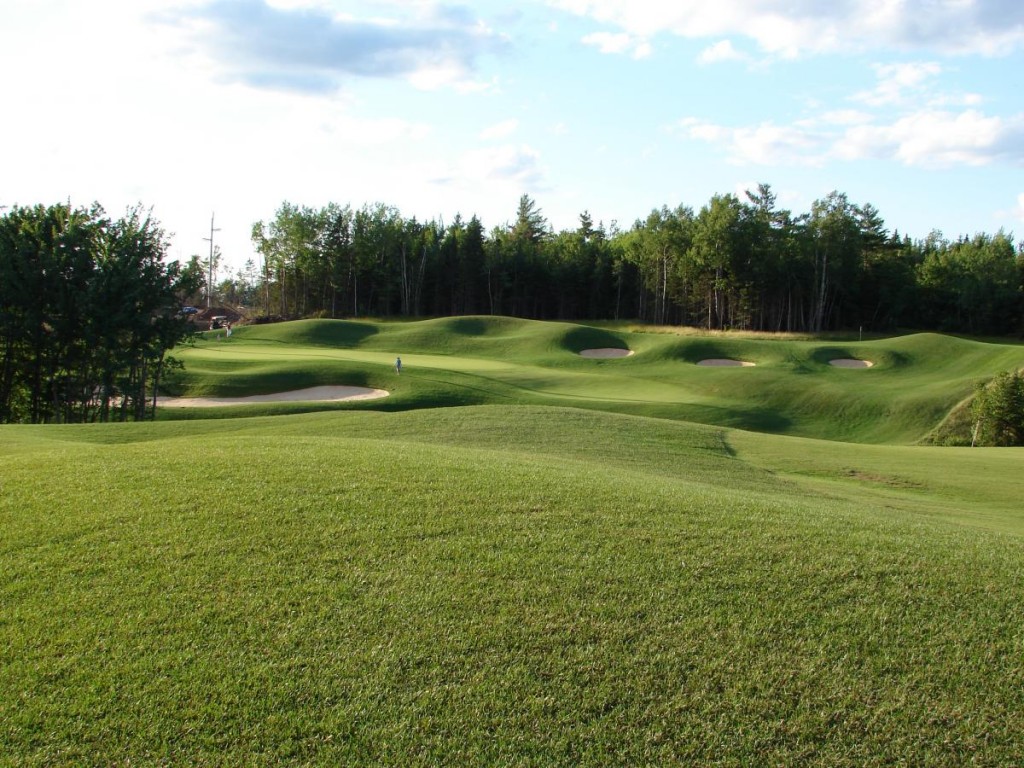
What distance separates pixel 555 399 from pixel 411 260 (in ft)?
191

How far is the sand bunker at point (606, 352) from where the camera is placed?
4981 cm

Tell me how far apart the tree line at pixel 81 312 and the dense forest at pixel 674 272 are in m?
52.4

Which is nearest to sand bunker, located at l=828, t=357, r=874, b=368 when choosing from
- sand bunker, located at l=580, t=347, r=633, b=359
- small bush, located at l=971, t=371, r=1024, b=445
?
sand bunker, located at l=580, t=347, r=633, b=359

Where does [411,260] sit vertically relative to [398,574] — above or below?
above

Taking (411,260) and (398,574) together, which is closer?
(398,574)

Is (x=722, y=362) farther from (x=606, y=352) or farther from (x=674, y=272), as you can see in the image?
(x=674, y=272)

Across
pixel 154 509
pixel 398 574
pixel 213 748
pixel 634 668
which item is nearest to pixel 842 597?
pixel 634 668

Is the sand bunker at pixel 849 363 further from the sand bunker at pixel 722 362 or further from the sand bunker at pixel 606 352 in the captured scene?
the sand bunker at pixel 606 352

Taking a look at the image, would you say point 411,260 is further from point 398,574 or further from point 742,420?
point 398,574

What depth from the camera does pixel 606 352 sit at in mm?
50469

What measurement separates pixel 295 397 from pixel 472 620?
27.8 m

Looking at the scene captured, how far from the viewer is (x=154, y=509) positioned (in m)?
8.05

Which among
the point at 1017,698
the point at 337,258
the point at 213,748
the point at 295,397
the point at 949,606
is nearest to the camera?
the point at 213,748

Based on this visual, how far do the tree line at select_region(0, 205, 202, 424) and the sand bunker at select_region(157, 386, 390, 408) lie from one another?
7.72 ft
